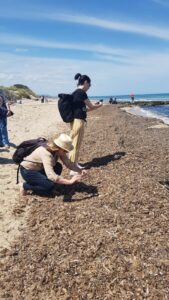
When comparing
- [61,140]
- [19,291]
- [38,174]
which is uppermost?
[61,140]

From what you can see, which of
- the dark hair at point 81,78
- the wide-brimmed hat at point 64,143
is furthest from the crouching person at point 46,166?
the dark hair at point 81,78

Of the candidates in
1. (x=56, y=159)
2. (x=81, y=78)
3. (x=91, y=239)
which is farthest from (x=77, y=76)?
(x=91, y=239)

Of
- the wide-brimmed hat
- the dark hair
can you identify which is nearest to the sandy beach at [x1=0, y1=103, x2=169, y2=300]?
the wide-brimmed hat

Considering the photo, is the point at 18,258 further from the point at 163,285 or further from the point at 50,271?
the point at 163,285

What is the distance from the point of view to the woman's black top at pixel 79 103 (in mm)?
9844

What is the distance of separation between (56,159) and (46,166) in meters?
0.48

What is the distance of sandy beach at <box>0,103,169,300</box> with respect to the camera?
5.05 m

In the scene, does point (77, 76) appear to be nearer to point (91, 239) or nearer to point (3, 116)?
point (91, 239)

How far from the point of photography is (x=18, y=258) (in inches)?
229

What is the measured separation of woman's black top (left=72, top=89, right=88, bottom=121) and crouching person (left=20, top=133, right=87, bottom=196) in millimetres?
1993

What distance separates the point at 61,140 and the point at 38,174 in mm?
1170

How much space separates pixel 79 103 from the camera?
989cm

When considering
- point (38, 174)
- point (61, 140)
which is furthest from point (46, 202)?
point (61, 140)

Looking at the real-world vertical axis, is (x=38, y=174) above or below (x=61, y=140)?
below
